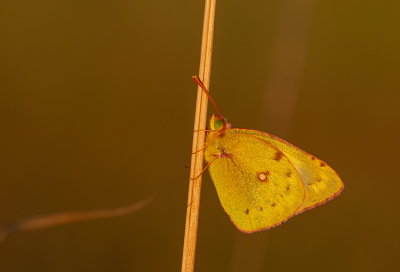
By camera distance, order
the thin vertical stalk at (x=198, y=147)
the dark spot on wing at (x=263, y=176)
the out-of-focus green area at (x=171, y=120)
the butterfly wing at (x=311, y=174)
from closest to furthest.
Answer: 1. the thin vertical stalk at (x=198, y=147)
2. the butterfly wing at (x=311, y=174)
3. the dark spot on wing at (x=263, y=176)
4. the out-of-focus green area at (x=171, y=120)

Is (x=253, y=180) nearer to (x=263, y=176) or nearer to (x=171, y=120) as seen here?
(x=263, y=176)

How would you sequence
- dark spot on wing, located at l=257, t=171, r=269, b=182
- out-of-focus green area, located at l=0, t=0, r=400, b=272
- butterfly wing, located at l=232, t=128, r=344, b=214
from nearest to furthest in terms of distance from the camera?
butterfly wing, located at l=232, t=128, r=344, b=214 → dark spot on wing, located at l=257, t=171, r=269, b=182 → out-of-focus green area, located at l=0, t=0, r=400, b=272

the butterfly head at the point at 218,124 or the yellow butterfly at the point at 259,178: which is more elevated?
the butterfly head at the point at 218,124

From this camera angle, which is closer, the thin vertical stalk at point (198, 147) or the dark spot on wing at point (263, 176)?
the thin vertical stalk at point (198, 147)

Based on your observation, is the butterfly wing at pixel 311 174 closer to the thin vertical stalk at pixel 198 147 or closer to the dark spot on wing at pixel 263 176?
the dark spot on wing at pixel 263 176

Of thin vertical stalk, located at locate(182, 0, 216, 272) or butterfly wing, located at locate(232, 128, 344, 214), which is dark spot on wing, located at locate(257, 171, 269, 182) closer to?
butterfly wing, located at locate(232, 128, 344, 214)

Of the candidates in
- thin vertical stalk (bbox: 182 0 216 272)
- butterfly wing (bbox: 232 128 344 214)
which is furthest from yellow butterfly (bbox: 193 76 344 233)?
thin vertical stalk (bbox: 182 0 216 272)

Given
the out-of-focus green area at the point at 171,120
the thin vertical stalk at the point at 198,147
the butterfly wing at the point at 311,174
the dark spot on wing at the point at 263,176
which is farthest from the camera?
the out-of-focus green area at the point at 171,120

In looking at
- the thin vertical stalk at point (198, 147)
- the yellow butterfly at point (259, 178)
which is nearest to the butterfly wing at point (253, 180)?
the yellow butterfly at point (259, 178)
